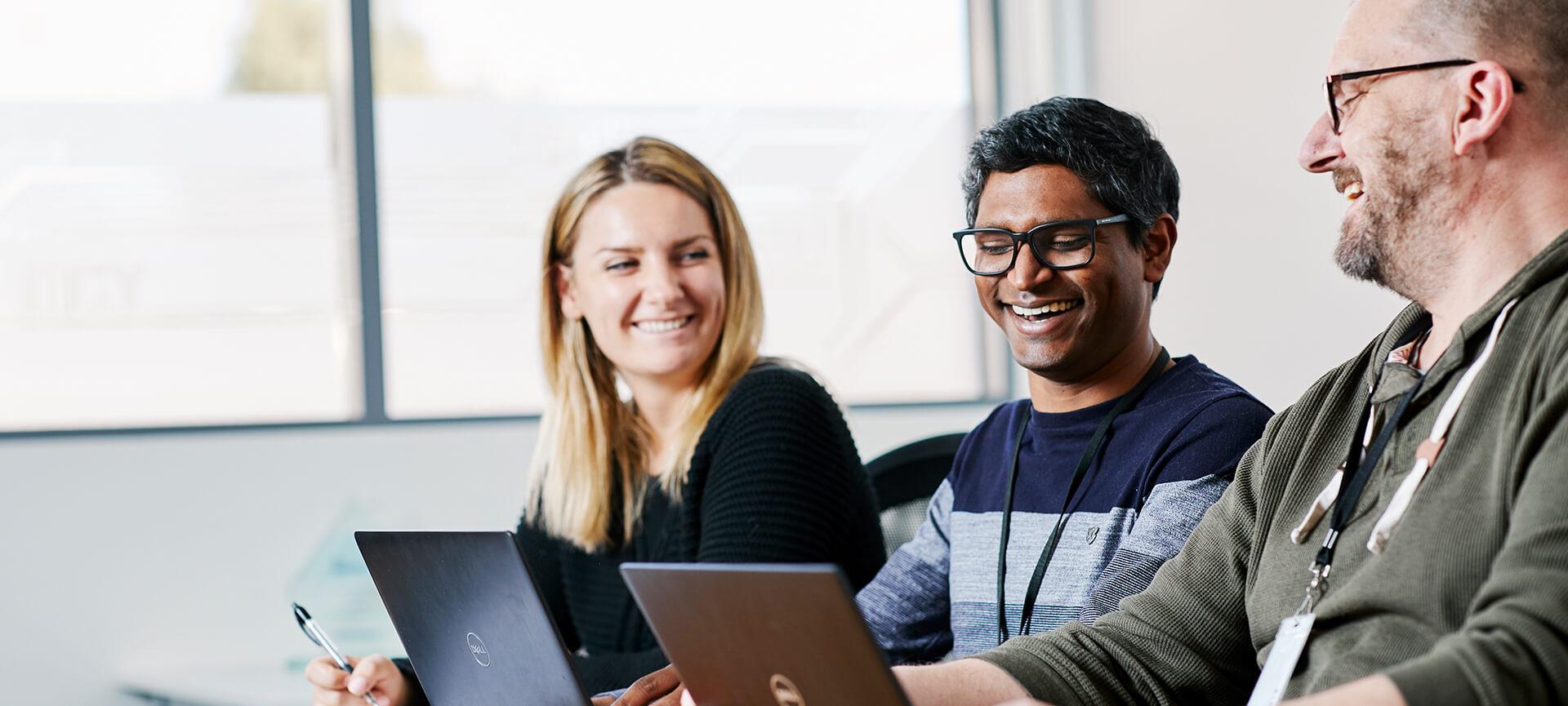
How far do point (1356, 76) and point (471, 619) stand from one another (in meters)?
0.98

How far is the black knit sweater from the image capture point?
213cm

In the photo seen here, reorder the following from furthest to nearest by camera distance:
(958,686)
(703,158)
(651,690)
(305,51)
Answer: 1. (703,158)
2. (305,51)
3. (651,690)
4. (958,686)

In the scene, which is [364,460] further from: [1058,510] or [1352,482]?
[1352,482]

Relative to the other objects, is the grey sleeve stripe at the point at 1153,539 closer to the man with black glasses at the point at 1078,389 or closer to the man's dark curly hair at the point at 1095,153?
the man with black glasses at the point at 1078,389

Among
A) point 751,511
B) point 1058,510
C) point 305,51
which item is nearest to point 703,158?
point 305,51

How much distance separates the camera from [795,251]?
177 inches

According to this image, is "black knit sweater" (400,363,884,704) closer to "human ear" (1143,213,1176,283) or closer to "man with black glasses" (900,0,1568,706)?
"human ear" (1143,213,1176,283)

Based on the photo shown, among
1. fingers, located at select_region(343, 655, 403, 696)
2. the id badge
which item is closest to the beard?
the id badge

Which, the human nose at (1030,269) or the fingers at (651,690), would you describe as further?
the human nose at (1030,269)

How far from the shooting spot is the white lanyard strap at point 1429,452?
1193mm

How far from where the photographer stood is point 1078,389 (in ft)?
6.07

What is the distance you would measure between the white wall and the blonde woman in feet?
4.95

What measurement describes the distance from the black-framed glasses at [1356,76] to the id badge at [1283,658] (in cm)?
46

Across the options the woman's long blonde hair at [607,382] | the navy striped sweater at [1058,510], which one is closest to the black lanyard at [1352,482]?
the navy striped sweater at [1058,510]
